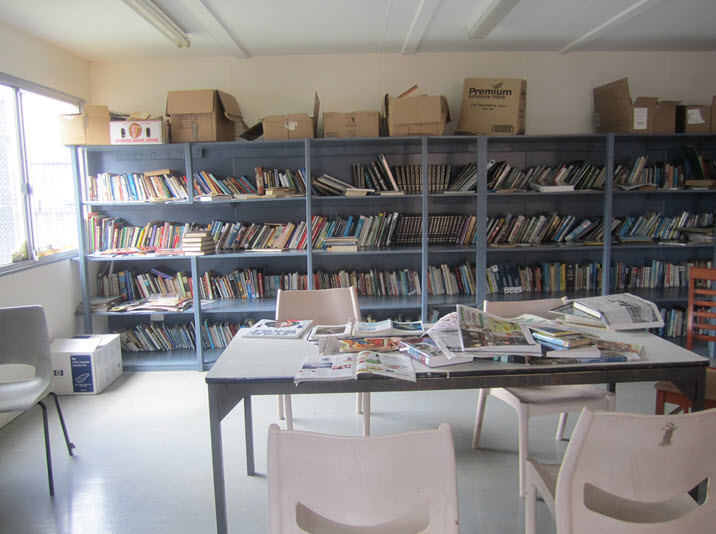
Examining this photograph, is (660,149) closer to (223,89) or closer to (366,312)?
(366,312)

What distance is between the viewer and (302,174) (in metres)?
4.22

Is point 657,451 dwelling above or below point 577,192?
below

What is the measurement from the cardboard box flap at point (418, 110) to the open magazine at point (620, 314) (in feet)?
6.97

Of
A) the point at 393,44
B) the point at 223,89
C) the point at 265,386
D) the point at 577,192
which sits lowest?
the point at 265,386

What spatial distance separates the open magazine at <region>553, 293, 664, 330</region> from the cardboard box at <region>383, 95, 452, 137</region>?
2.10 metres

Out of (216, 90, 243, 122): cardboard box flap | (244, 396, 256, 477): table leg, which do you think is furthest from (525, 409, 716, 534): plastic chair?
(216, 90, 243, 122): cardboard box flap

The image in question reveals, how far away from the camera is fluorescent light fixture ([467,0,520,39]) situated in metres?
3.14

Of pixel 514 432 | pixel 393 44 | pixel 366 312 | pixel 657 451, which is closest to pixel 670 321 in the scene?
pixel 514 432

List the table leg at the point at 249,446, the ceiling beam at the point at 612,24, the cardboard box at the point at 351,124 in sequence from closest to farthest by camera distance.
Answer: the table leg at the point at 249,446, the ceiling beam at the point at 612,24, the cardboard box at the point at 351,124

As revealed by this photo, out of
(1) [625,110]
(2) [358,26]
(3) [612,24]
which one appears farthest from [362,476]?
(1) [625,110]

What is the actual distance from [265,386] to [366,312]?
2.66m

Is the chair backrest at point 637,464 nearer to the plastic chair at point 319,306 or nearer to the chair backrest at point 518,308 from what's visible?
the chair backrest at point 518,308

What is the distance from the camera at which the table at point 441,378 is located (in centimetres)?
172

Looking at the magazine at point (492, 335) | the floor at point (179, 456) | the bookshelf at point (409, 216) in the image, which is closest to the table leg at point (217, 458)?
the floor at point (179, 456)
